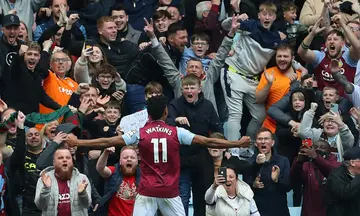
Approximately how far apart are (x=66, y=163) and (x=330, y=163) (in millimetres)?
3561

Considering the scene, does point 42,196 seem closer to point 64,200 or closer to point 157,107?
point 64,200

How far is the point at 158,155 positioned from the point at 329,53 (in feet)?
15.9

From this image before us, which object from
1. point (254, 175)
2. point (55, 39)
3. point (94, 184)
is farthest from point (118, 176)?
point (55, 39)

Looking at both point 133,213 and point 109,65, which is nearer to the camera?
point 133,213

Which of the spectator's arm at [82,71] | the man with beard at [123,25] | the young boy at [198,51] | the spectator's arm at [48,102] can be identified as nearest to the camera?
the spectator's arm at [48,102]

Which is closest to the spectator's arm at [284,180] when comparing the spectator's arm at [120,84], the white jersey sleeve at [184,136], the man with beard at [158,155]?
the man with beard at [158,155]

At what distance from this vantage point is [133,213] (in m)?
17.6

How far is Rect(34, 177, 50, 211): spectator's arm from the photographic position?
17.6m

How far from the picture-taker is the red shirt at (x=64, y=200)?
17.8 metres

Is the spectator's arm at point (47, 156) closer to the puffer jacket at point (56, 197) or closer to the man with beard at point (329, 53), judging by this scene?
the puffer jacket at point (56, 197)

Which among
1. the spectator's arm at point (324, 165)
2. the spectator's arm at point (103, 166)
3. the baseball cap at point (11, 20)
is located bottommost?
the spectator's arm at point (324, 165)

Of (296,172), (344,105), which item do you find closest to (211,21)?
(344,105)

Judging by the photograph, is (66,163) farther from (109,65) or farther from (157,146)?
(109,65)

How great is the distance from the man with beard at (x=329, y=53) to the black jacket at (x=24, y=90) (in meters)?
4.02
